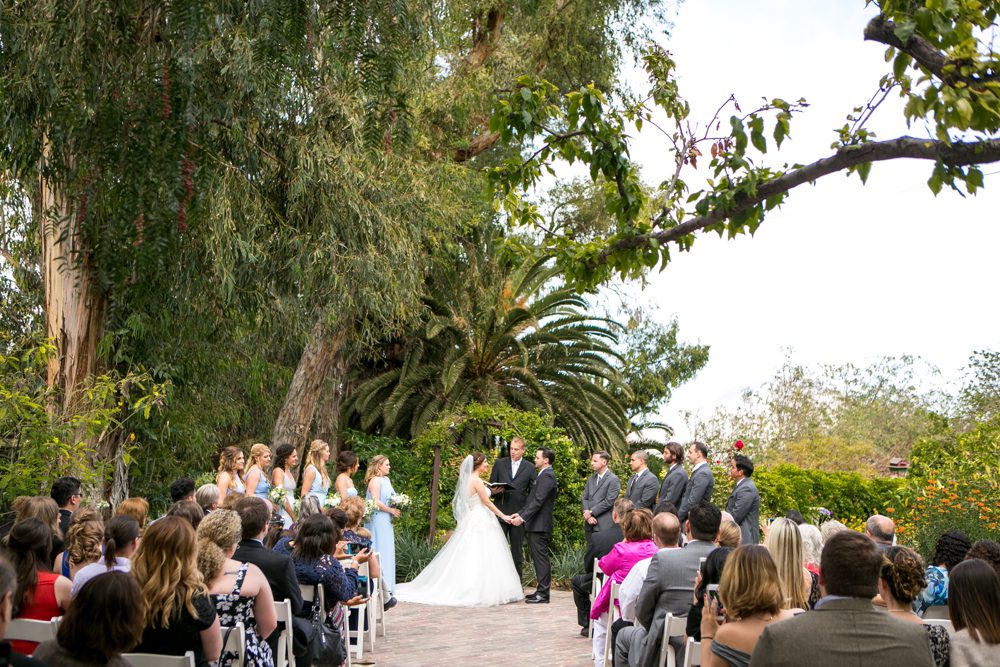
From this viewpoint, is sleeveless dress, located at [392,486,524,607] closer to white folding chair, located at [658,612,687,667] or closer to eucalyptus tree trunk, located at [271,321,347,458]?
eucalyptus tree trunk, located at [271,321,347,458]

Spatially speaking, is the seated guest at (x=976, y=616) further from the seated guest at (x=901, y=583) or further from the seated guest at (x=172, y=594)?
the seated guest at (x=172, y=594)

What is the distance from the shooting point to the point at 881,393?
3819 cm

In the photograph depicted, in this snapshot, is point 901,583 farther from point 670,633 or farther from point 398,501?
point 398,501

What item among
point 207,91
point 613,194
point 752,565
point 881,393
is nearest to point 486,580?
point 207,91

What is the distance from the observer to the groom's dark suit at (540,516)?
13.0 meters

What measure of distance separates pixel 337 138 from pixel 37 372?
398 centimetres

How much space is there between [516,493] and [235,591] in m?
8.44

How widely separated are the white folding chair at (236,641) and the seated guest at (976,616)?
3331 mm

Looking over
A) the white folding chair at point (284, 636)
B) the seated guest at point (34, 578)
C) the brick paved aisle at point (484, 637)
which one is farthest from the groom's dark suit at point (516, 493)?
the seated guest at point (34, 578)

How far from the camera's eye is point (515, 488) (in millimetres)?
13594

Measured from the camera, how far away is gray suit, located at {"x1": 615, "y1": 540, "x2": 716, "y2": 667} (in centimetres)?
614

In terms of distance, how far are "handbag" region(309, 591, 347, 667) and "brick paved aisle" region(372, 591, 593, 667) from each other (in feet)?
6.44

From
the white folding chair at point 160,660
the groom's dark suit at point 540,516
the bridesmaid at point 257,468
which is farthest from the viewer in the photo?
the groom's dark suit at point 540,516

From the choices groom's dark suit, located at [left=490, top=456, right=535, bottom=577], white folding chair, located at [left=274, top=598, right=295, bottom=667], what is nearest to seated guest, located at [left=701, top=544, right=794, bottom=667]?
white folding chair, located at [left=274, top=598, right=295, bottom=667]
